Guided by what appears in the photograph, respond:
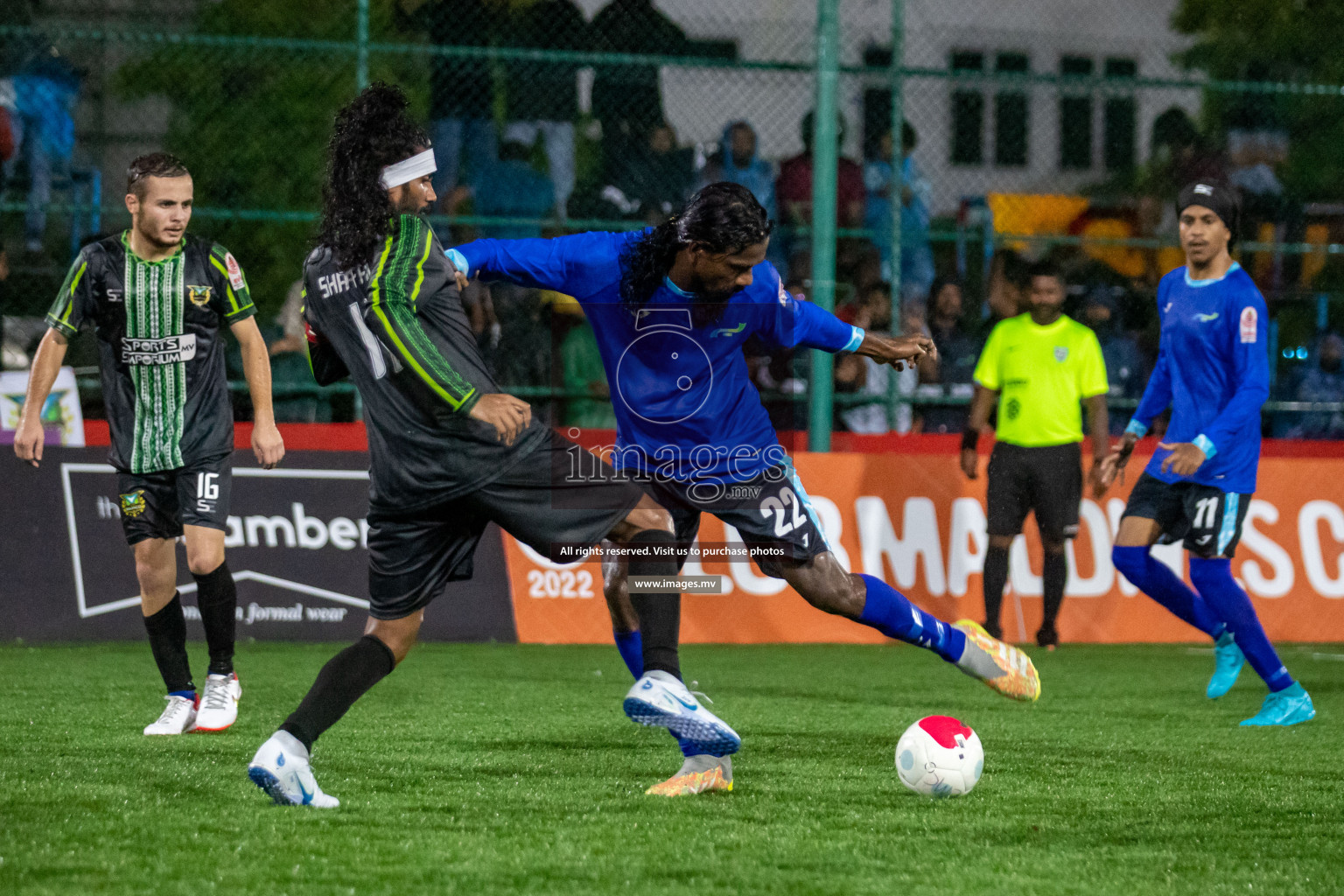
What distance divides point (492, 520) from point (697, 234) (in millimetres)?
1055

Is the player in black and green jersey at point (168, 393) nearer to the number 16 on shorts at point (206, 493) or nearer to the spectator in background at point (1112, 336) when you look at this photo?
the number 16 on shorts at point (206, 493)

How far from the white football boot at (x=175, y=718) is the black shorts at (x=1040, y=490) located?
5524 mm

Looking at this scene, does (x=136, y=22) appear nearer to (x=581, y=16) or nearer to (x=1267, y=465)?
(x=581, y=16)

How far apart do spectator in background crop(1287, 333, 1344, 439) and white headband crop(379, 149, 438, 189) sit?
9411mm

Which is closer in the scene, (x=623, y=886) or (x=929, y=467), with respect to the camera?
(x=623, y=886)

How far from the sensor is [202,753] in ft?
18.0

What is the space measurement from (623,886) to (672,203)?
8532 millimetres

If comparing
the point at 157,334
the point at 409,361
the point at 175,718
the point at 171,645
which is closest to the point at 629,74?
the point at 157,334

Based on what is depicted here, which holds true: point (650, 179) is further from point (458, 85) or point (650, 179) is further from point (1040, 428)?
point (1040, 428)

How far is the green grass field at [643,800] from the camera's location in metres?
3.73

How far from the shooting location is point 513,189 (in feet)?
38.0

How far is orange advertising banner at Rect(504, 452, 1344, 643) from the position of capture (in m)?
10.2

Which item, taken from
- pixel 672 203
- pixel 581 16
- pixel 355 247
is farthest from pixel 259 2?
pixel 355 247

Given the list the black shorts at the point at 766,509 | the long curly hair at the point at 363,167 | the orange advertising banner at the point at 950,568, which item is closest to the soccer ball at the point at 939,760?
the black shorts at the point at 766,509
